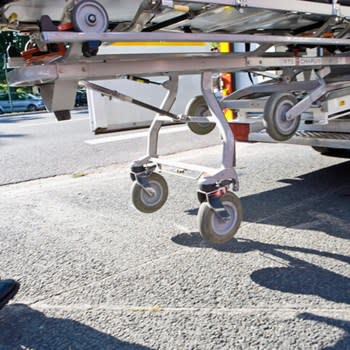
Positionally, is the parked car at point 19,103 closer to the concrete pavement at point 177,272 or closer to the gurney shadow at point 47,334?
the concrete pavement at point 177,272

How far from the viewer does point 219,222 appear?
3.39 meters

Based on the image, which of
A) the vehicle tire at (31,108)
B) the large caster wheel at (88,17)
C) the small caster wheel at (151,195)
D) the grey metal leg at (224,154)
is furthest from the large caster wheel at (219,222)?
the vehicle tire at (31,108)

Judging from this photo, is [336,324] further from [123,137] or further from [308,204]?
[123,137]

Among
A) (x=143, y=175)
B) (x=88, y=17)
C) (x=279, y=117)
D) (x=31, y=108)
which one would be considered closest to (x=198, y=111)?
(x=143, y=175)

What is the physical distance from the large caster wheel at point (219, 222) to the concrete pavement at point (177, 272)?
22cm

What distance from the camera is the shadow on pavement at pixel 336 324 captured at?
2.45 meters

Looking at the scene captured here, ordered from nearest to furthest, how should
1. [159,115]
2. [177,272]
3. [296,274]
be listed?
[296,274]
[177,272]
[159,115]

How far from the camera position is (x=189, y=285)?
3.18 m

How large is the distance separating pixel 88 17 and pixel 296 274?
2069 mm

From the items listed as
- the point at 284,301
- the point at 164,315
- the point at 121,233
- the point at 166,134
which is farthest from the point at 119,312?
the point at 166,134

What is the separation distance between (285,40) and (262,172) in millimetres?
2698

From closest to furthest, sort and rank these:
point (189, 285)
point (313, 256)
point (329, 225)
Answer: point (189, 285), point (313, 256), point (329, 225)

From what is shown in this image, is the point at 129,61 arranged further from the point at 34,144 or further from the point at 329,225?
the point at 34,144

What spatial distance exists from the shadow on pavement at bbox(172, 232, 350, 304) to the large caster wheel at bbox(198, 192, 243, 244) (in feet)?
1.06
